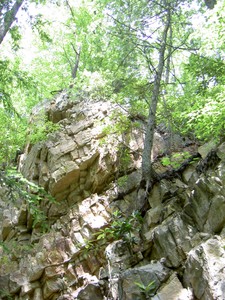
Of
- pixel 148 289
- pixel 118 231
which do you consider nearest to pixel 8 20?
pixel 118 231

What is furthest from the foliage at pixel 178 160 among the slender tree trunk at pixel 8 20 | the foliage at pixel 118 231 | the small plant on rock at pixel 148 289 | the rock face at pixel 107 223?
the slender tree trunk at pixel 8 20

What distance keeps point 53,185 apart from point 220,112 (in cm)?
725

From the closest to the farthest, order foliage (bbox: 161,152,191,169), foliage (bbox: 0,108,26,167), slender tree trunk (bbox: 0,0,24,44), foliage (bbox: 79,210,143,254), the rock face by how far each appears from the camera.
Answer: the rock face, slender tree trunk (bbox: 0,0,24,44), foliage (bbox: 79,210,143,254), foliage (bbox: 161,152,191,169), foliage (bbox: 0,108,26,167)

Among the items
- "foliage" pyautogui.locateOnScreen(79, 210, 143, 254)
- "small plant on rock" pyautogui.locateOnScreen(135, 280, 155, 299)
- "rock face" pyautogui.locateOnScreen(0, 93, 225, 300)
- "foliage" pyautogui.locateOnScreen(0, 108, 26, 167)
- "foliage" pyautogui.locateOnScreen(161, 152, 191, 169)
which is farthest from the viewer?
"foliage" pyautogui.locateOnScreen(0, 108, 26, 167)

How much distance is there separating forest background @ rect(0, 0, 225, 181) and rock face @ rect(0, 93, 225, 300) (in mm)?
939

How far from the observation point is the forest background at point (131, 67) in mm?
8320

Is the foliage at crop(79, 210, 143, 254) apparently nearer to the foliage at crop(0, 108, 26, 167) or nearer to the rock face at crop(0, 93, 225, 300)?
the rock face at crop(0, 93, 225, 300)

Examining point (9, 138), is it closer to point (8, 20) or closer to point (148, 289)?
point (8, 20)

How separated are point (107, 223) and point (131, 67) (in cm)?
775

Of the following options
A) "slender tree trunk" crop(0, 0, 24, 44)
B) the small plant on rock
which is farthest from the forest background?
the small plant on rock

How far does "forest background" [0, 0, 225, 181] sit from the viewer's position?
832 centimetres

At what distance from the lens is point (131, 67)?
14.3 metres

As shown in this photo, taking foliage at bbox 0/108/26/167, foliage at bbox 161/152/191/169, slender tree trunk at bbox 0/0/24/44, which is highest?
slender tree trunk at bbox 0/0/24/44

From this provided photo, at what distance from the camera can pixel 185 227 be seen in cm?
757
